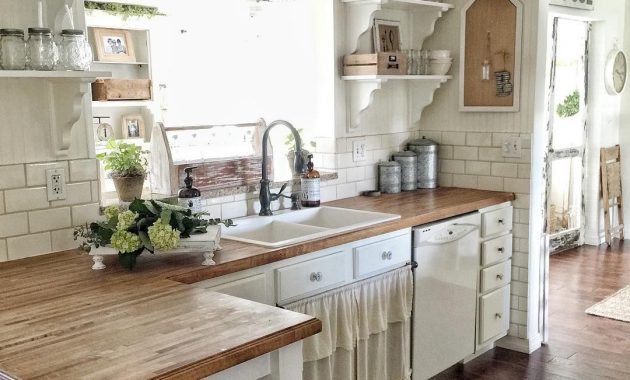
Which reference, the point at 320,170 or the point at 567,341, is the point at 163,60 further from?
the point at 567,341

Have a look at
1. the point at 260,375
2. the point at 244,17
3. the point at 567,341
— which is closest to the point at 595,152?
the point at 567,341

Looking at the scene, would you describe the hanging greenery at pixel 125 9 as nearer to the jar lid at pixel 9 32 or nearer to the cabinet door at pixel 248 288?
the jar lid at pixel 9 32

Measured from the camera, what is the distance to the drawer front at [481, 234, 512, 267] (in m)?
3.55

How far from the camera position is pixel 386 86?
12.7 ft

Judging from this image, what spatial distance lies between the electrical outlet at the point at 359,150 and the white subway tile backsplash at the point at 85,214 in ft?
5.19

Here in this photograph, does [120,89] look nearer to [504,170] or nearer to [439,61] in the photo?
[439,61]

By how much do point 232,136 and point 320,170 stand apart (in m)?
0.87

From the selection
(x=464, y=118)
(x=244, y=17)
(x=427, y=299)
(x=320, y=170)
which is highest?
(x=244, y=17)

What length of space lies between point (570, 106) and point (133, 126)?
4.17 m

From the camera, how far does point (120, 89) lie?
19.7 ft

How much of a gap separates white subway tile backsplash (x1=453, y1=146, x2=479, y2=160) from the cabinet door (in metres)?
1.96

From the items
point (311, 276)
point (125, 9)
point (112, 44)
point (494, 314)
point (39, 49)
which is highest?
point (125, 9)

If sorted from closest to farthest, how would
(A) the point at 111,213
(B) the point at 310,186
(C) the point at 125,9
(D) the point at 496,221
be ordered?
(A) the point at 111,213 → (B) the point at 310,186 → (D) the point at 496,221 → (C) the point at 125,9

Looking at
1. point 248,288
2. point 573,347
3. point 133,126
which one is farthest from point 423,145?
point 133,126
